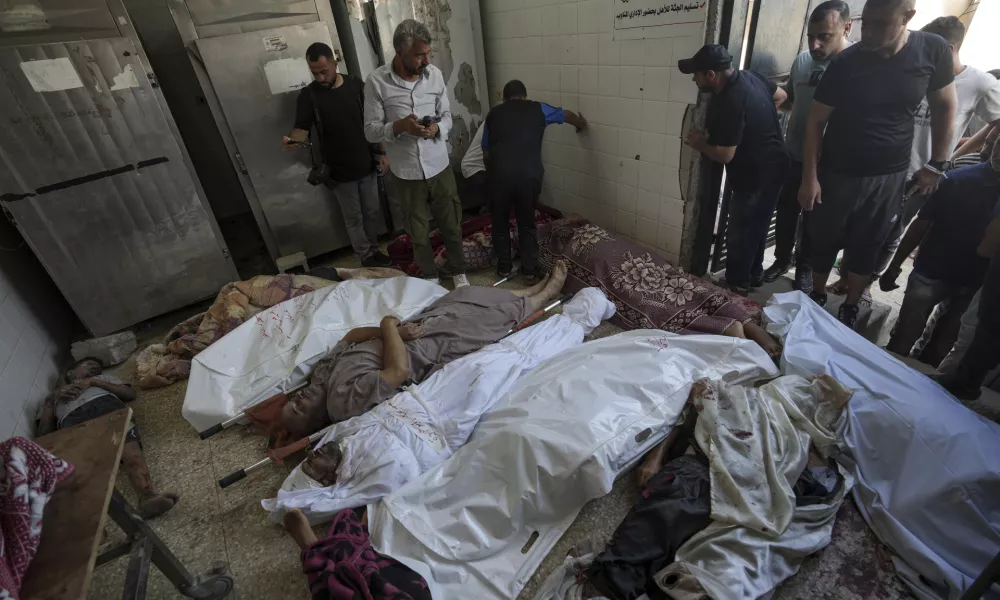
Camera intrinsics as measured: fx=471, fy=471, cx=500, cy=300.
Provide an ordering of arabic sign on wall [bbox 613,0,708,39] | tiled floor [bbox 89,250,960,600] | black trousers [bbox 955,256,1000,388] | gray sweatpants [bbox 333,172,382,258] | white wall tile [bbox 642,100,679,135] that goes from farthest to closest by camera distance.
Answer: gray sweatpants [bbox 333,172,382,258] < white wall tile [bbox 642,100,679,135] < arabic sign on wall [bbox 613,0,708,39] < black trousers [bbox 955,256,1000,388] < tiled floor [bbox 89,250,960,600]

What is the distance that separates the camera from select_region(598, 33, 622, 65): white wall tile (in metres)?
2.92

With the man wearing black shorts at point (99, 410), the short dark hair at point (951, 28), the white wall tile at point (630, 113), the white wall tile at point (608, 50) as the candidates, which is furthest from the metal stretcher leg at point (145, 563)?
the short dark hair at point (951, 28)

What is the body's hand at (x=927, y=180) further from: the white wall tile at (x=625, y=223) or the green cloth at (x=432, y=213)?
the green cloth at (x=432, y=213)

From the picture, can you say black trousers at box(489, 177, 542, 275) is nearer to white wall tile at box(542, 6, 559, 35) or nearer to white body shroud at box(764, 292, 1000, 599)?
white wall tile at box(542, 6, 559, 35)

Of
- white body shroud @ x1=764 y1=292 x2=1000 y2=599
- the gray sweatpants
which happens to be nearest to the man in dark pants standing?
the gray sweatpants

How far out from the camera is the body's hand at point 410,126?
8.71 ft

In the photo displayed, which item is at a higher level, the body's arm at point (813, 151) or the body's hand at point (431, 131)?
the body's hand at point (431, 131)

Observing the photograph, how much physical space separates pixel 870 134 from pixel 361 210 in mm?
3149

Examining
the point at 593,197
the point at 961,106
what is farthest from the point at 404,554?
the point at 961,106

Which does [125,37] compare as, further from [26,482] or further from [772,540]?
[772,540]

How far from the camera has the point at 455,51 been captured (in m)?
3.83

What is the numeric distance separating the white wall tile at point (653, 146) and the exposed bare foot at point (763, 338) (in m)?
1.19

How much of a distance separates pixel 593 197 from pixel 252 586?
10.1 feet

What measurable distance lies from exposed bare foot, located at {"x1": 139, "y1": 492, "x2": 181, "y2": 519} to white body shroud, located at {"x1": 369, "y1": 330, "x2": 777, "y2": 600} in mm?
958
